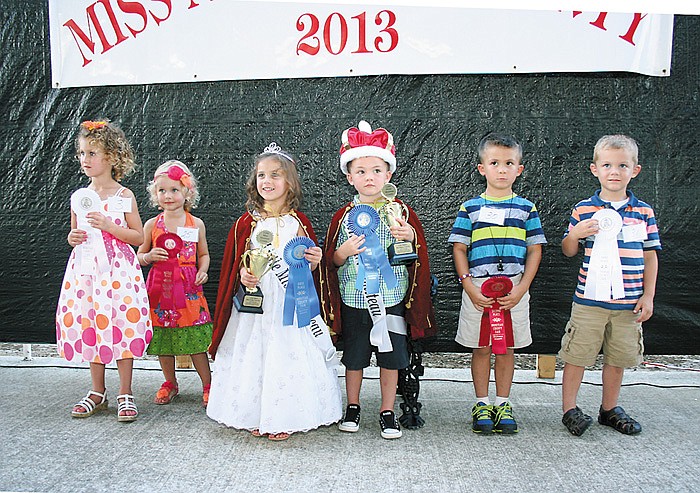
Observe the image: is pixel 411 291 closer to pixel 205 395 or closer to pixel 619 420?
pixel 619 420

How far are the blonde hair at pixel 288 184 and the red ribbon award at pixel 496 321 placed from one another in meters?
0.83

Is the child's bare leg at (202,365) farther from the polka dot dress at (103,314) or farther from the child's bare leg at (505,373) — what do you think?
the child's bare leg at (505,373)

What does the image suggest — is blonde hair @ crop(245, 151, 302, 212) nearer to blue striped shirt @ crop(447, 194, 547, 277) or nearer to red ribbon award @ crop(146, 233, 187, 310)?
red ribbon award @ crop(146, 233, 187, 310)

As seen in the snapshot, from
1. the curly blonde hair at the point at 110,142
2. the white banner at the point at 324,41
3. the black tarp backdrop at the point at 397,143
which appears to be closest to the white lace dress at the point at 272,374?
the curly blonde hair at the point at 110,142

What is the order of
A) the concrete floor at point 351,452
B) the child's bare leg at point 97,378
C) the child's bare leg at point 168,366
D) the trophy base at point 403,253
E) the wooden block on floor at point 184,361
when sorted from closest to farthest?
the concrete floor at point 351,452 < the trophy base at point 403,253 < the child's bare leg at point 97,378 < the child's bare leg at point 168,366 < the wooden block on floor at point 184,361

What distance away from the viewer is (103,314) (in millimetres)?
2828

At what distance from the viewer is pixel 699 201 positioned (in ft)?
11.0

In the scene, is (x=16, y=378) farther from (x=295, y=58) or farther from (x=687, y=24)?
(x=687, y=24)

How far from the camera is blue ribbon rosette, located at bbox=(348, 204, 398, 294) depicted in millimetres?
2611

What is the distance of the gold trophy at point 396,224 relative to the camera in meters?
2.60

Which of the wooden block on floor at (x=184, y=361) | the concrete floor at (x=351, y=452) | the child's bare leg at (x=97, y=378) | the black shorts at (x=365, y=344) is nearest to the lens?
the concrete floor at (x=351, y=452)

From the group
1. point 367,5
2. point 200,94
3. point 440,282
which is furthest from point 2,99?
point 440,282

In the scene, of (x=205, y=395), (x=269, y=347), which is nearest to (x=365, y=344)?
(x=269, y=347)

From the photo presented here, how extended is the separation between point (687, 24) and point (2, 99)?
138 inches
